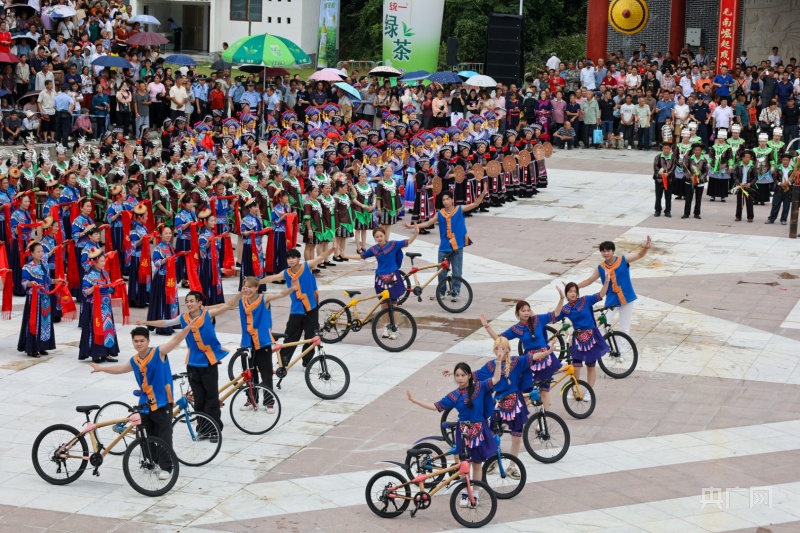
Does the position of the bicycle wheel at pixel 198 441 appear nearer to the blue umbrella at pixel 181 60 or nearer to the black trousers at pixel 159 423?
the black trousers at pixel 159 423

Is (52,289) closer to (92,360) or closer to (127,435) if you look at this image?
(92,360)

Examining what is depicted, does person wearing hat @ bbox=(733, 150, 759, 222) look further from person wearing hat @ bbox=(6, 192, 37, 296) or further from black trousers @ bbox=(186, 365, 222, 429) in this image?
black trousers @ bbox=(186, 365, 222, 429)

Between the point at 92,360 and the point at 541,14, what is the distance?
38626 millimetres

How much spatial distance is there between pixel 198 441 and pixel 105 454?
109 cm

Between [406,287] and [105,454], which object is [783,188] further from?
[105,454]

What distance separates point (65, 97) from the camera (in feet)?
95.1

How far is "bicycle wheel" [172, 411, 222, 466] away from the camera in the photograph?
42.3 feet

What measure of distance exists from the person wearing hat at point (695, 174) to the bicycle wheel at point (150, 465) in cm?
1662

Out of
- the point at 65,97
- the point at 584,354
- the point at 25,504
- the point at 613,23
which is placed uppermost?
the point at 613,23

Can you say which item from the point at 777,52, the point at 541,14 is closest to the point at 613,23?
the point at 777,52

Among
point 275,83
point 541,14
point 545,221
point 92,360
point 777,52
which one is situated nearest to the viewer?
point 92,360

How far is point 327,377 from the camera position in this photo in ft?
49.1

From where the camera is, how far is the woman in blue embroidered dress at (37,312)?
16375 millimetres

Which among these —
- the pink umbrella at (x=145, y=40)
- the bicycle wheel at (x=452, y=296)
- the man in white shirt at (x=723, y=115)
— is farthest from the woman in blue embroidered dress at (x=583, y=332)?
the pink umbrella at (x=145, y=40)
